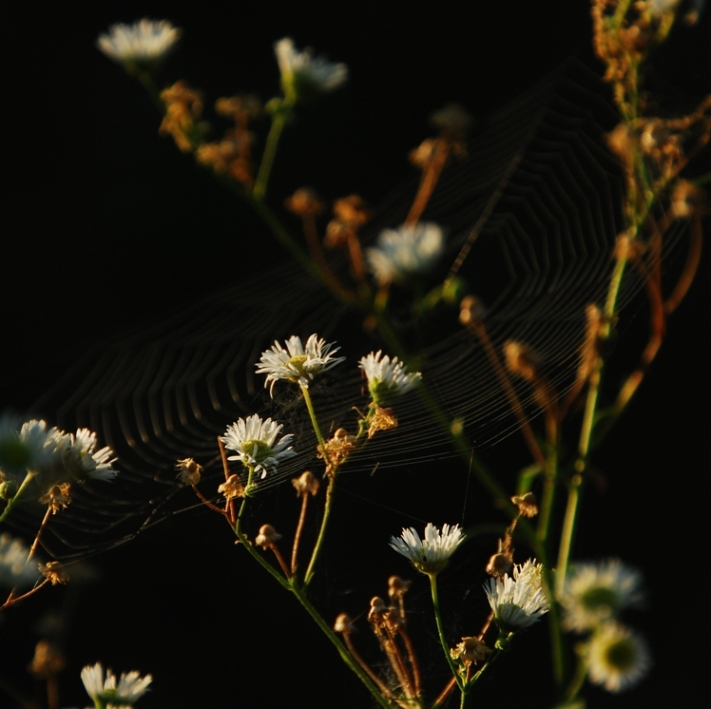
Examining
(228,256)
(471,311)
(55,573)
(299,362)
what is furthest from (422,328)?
(228,256)

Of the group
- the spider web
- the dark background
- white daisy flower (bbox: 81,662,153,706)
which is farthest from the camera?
the dark background

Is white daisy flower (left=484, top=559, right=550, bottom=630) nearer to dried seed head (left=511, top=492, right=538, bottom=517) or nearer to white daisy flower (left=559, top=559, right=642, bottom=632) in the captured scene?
dried seed head (left=511, top=492, right=538, bottom=517)

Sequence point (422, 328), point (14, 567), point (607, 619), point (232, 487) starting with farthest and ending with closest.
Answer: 1. point (422, 328)
2. point (232, 487)
3. point (14, 567)
4. point (607, 619)

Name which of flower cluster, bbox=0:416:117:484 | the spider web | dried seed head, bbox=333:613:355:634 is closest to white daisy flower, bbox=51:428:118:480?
flower cluster, bbox=0:416:117:484

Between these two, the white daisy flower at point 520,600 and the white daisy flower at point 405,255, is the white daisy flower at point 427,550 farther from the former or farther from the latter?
the white daisy flower at point 405,255

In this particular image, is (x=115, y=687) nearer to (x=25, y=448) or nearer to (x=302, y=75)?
(x=25, y=448)
